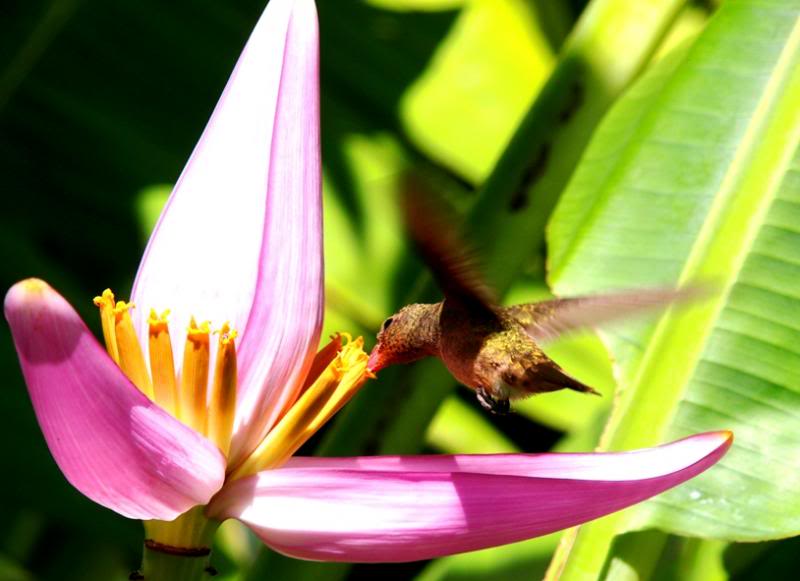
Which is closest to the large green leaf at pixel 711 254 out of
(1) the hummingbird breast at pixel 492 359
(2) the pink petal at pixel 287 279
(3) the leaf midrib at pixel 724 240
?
(3) the leaf midrib at pixel 724 240

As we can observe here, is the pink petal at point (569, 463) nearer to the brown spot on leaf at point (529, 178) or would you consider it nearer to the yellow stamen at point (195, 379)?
the yellow stamen at point (195, 379)

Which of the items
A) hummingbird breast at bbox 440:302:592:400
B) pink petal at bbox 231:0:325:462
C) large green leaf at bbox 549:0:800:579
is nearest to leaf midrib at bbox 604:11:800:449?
large green leaf at bbox 549:0:800:579

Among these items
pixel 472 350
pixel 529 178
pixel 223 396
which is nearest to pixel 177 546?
pixel 223 396

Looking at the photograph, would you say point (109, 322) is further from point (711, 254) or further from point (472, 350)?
point (711, 254)

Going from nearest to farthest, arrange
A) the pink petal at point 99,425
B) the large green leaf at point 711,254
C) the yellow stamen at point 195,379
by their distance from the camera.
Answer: the pink petal at point 99,425 → the yellow stamen at point 195,379 → the large green leaf at point 711,254

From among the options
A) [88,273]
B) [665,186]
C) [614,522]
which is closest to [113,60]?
[88,273]
